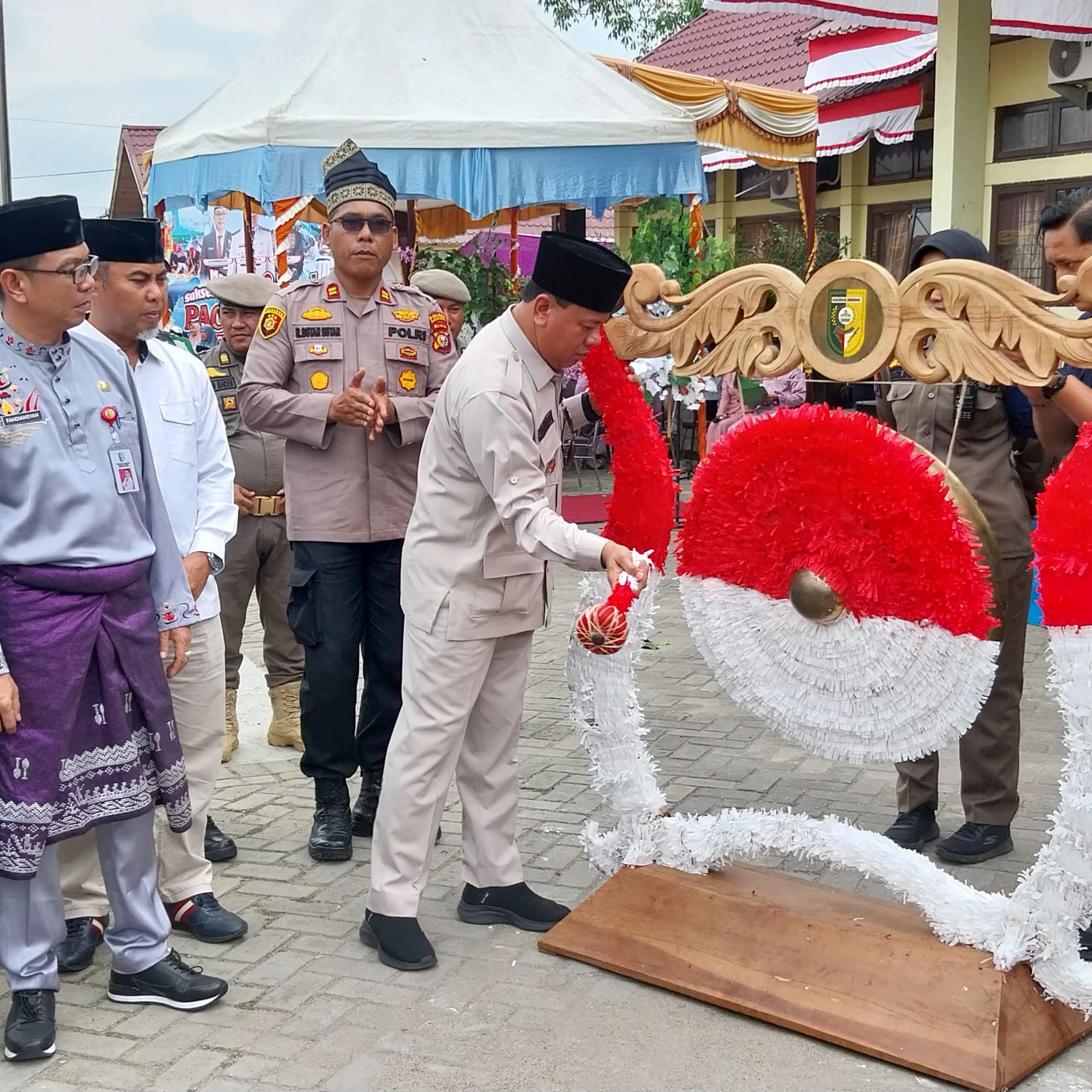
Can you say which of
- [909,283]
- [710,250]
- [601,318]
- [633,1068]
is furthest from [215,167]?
[633,1068]

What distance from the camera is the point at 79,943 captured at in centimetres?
329

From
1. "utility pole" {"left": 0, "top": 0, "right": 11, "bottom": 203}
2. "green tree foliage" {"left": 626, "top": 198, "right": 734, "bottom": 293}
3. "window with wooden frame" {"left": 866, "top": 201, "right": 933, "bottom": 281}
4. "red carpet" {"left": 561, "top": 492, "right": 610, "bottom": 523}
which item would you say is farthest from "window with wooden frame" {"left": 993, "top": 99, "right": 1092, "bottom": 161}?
"utility pole" {"left": 0, "top": 0, "right": 11, "bottom": 203}

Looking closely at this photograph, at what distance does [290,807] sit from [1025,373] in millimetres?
2866

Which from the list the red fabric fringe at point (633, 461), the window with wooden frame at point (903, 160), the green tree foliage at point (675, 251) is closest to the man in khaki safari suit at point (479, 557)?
the red fabric fringe at point (633, 461)

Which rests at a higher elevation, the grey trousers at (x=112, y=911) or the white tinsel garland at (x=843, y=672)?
the white tinsel garland at (x=843, y=672)

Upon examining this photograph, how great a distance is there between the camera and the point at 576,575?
8.41 m

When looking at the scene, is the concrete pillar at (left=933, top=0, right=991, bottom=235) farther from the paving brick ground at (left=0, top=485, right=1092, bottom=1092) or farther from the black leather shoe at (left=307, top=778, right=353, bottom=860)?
the black leather shoe at (left=307, top=778, right=353, bottom=860)

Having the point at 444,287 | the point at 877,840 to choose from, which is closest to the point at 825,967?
the point at 877,840

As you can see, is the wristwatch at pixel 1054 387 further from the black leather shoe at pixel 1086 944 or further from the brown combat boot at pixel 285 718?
the brown combat boot at pixel 285 718

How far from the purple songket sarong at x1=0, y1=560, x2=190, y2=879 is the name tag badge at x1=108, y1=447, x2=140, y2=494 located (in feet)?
0.59

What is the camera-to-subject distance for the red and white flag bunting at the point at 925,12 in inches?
284

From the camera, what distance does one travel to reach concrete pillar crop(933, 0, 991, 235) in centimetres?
713

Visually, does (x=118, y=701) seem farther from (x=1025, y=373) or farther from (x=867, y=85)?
(x=867, y=85)

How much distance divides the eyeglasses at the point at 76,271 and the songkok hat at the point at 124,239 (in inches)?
12.7
